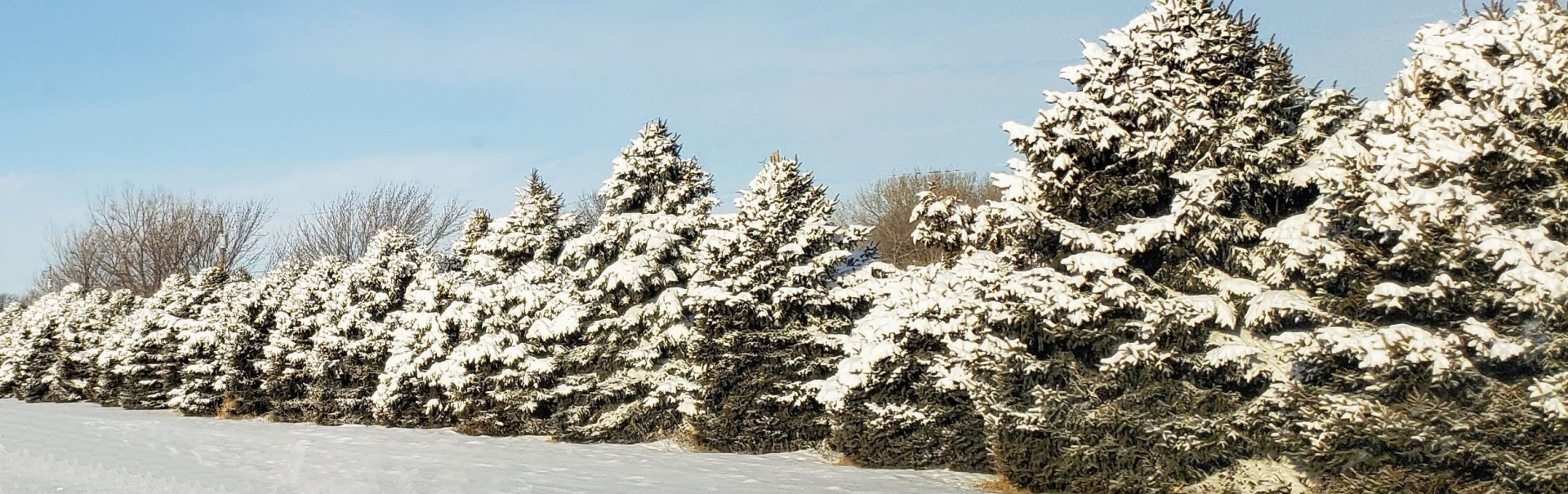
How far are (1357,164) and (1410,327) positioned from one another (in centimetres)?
142

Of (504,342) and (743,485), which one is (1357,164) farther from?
(504,342)

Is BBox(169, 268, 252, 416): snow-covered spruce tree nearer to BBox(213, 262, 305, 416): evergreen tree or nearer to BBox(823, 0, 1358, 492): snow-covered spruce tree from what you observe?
BBox(213, 262, 305, 416): evergreen tree

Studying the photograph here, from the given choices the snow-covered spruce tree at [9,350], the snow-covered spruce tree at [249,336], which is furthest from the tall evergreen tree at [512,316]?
the snow-covered spruce tree at [9,350]

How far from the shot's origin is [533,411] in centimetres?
2106

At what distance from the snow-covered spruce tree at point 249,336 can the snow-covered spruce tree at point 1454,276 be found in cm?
Result: 2545

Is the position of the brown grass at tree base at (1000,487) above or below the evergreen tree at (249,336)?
below

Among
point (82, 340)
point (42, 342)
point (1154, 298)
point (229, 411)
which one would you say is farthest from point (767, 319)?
point (42, 342)

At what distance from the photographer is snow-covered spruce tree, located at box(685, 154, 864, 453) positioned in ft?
57.2

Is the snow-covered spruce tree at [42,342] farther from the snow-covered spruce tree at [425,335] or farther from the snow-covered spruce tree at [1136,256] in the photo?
the snow-covered spruce tree at [1136,256]

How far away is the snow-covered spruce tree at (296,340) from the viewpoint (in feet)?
88.1

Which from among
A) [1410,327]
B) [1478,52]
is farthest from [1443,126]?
[1410,327]

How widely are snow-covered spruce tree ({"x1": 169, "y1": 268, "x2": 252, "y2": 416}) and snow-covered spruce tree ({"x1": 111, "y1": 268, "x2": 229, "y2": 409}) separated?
54 centimetres

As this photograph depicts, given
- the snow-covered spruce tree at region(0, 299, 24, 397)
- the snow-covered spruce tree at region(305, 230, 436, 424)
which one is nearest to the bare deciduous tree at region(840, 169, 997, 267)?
the snow-covered spruce tree at region(305, 230, 436, 424)

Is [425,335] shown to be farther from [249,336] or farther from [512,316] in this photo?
[249,336]
